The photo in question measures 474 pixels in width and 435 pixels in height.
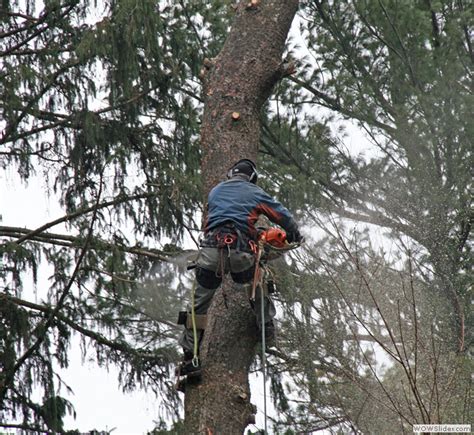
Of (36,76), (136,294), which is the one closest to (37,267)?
(136,294)

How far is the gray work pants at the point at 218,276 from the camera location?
208 inches

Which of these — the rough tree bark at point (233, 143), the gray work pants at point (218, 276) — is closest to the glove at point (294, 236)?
the gray work pants at point (218, 276)

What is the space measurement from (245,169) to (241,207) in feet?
0.82

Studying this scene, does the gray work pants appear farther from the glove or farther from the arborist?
the glove

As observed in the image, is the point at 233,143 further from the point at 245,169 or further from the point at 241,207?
→ the point at 241,207

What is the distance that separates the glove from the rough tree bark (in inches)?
20.9

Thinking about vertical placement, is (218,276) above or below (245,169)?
below

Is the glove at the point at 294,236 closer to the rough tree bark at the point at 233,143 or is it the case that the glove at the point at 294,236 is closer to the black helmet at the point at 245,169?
the black helmet at the point at 245,169

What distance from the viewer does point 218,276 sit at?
5430 millimetres

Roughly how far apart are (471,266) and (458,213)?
1.76 feet

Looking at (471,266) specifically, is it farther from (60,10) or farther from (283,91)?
(60,10)

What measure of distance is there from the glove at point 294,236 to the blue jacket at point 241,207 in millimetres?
23

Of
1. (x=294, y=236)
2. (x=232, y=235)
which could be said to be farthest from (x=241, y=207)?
(x=294, y=236)

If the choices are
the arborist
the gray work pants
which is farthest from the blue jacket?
the gray work pants
